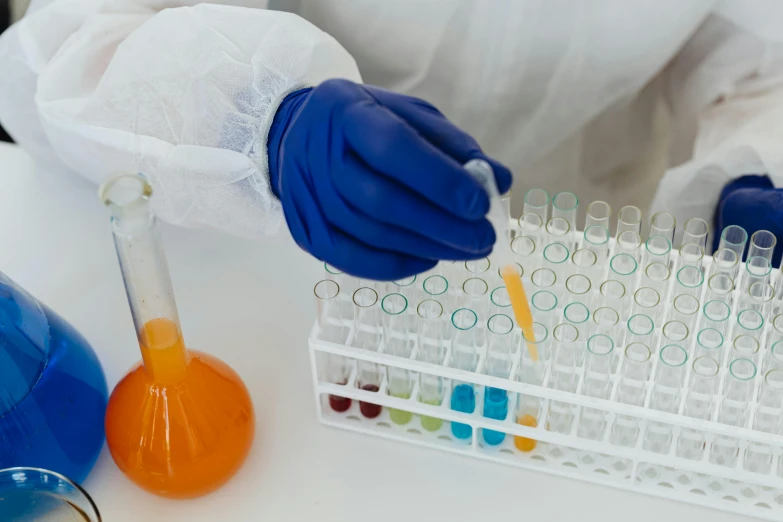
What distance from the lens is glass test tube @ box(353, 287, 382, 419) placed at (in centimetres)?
84

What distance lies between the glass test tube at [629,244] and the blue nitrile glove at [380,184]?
8.7 inches

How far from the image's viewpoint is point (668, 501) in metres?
0.81

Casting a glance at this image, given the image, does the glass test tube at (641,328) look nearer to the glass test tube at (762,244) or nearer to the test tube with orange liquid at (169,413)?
the glass test tube at (762,244)

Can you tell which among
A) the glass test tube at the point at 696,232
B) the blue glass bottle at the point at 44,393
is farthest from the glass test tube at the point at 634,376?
the blue glass bottle at the point at 44,393

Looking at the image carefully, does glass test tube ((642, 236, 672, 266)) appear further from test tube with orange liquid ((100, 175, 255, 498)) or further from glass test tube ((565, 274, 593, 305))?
test tube with orange liquid ((100, 175, 255, 498))

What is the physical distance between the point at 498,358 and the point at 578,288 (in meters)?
0.13

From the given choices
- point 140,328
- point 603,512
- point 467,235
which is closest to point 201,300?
point 140,328

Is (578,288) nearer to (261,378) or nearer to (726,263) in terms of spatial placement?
(726,263)

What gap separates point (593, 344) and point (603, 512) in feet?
0.55

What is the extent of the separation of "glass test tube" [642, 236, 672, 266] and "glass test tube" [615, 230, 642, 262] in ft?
0.03

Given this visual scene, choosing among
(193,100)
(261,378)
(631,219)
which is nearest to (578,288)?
(631,219)

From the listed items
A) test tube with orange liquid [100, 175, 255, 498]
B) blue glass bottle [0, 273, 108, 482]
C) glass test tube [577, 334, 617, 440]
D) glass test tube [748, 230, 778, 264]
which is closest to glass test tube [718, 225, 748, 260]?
glass test tube [748, 230, 778, 264]

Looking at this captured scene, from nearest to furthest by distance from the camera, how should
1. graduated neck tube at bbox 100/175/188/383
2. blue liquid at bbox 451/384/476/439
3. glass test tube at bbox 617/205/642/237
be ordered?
graduated neck tube at bbox 100/175/188/383, blue liquid at bbox 451/384/476/439, glass test tube at bbox 617/205/642/237

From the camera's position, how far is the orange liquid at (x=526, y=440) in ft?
2.73
